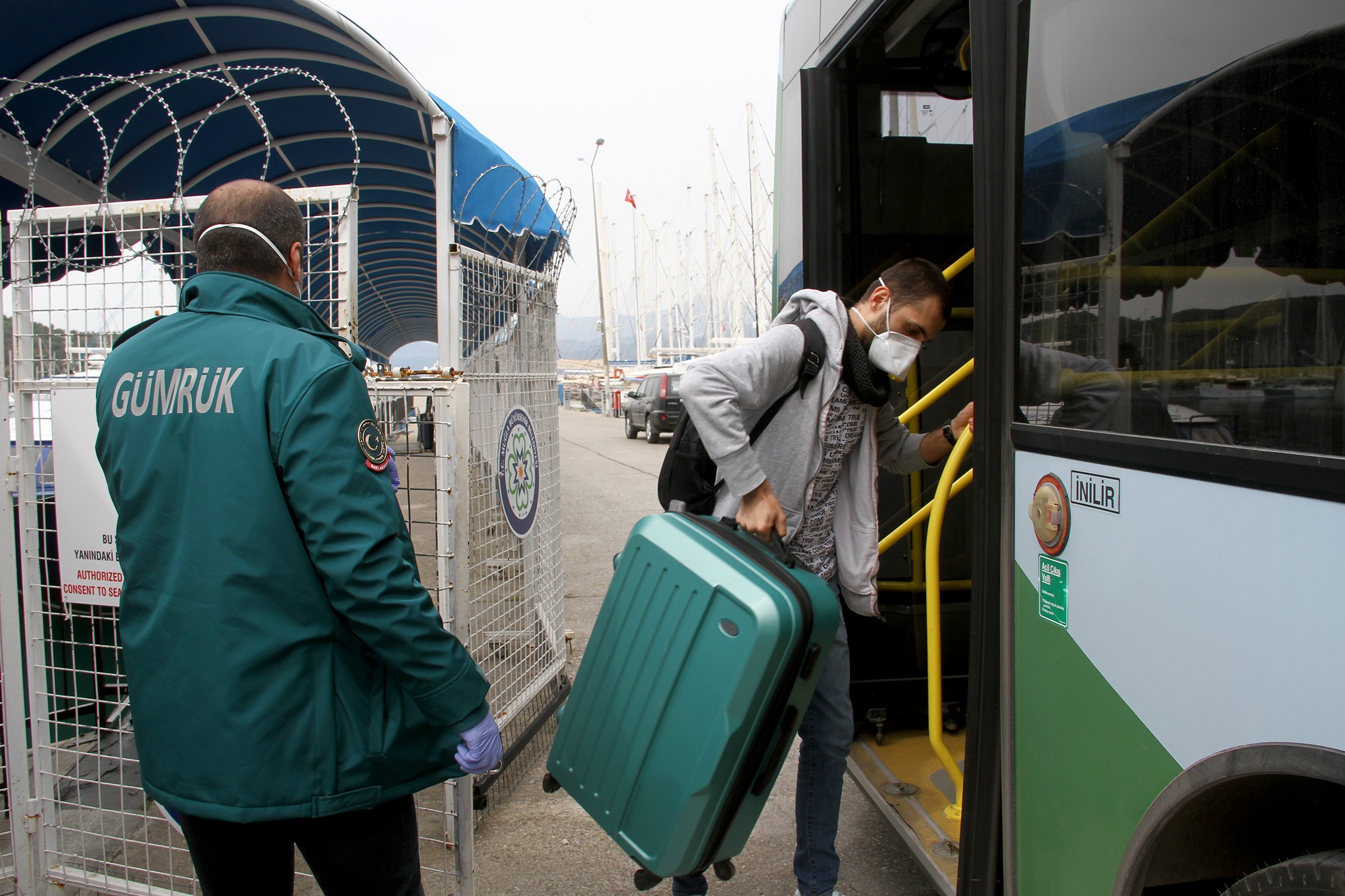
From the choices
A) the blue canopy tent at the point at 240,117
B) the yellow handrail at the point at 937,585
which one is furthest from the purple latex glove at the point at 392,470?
the yellow handrail at the point at 937,585

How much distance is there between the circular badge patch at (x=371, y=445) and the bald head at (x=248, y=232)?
42 cm

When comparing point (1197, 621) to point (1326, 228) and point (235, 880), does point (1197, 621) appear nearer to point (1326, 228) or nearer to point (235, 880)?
point (1326, 228)

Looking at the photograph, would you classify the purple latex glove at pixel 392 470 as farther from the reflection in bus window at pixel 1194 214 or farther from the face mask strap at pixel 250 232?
the reflection in bus window at pixel 1194 214

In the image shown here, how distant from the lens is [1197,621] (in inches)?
53.9

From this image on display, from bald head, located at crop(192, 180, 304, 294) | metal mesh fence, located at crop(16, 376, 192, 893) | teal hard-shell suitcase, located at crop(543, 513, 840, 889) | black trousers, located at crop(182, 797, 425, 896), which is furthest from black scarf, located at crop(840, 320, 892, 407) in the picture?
metal mesh fence, located at crop(16, 376, 192, 893)

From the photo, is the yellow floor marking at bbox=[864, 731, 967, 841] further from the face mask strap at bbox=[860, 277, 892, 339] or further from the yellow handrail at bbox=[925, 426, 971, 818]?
the face mask strap at bbox=[860, 277, 892, 339]

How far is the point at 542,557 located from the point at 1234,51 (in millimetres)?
3742

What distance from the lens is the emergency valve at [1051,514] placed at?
1703mm

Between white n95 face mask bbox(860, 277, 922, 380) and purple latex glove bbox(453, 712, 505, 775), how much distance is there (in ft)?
4.61

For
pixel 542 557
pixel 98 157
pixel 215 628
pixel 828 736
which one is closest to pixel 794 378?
pixel 828 736

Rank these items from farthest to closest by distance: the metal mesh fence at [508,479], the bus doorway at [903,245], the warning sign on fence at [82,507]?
the metal mesh fence at [508,479] < the bus doorway at [903,245] < the warning sign on fence at [82,507]

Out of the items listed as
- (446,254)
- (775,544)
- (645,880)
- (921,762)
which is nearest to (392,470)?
(775,544)

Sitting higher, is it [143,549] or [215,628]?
[143,549]

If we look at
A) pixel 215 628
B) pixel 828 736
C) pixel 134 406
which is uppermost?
pixel 134 406
